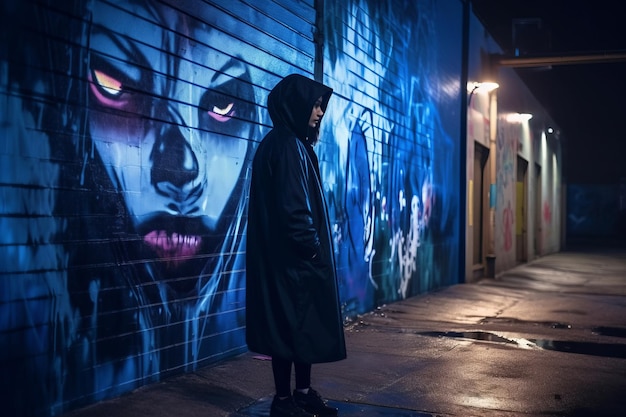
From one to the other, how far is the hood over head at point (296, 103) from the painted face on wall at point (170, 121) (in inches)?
43.2

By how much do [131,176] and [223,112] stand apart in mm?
1347

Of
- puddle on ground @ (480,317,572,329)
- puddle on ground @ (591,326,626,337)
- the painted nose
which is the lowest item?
puddle on ground @ (591,326,626,337)

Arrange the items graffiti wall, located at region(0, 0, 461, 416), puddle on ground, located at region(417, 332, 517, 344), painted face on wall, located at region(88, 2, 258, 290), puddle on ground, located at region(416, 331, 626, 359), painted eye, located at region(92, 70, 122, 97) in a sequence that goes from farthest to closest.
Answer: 1. puddle on ground, located at region(417, 332, 517, 344)
2. puddle on ground, located at region(416, 331, 626, 359)
3. painted face on wall, located at region(88, 2, 258, 290)
4. painted eye, located at region(92, 70, 122, 97)
5. graffiti wall, located at region(0, 0, 461, 416)

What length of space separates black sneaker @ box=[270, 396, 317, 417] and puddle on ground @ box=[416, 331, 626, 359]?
3600 mm

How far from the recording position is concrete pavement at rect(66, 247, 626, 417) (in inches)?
181

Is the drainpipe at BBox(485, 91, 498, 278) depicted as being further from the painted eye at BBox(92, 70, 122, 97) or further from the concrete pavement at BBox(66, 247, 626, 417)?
the painted eye at BBox(92, 70, 122, 97)

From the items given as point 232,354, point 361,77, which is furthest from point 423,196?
point 232,354

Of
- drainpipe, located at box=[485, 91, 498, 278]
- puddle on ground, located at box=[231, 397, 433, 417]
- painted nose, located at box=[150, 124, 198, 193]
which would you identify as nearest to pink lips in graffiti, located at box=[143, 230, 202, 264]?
painted nose, located at box=[150, 124, 198, 193]

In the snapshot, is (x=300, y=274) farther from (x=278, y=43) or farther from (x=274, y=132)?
(x=278, y=43)

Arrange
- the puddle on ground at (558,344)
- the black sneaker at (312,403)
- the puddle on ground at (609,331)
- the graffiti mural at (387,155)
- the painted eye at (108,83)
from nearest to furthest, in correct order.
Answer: the black sneaker at (312,403), the painted eye at (108,83), the puddle on ground at (558,344), the puddle on ground at (609,331), the graffiti mural at (387,155)

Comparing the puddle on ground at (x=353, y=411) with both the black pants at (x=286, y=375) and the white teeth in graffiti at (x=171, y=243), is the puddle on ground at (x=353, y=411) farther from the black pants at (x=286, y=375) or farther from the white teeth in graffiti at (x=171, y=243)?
the white teeth in graffiti at (x=171, y=243)

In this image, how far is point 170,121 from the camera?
202 inches

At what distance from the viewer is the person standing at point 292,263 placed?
12.9 ft

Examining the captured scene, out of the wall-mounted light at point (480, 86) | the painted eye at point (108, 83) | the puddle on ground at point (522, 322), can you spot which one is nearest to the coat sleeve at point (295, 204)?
the painted eye at point (108, 83)
